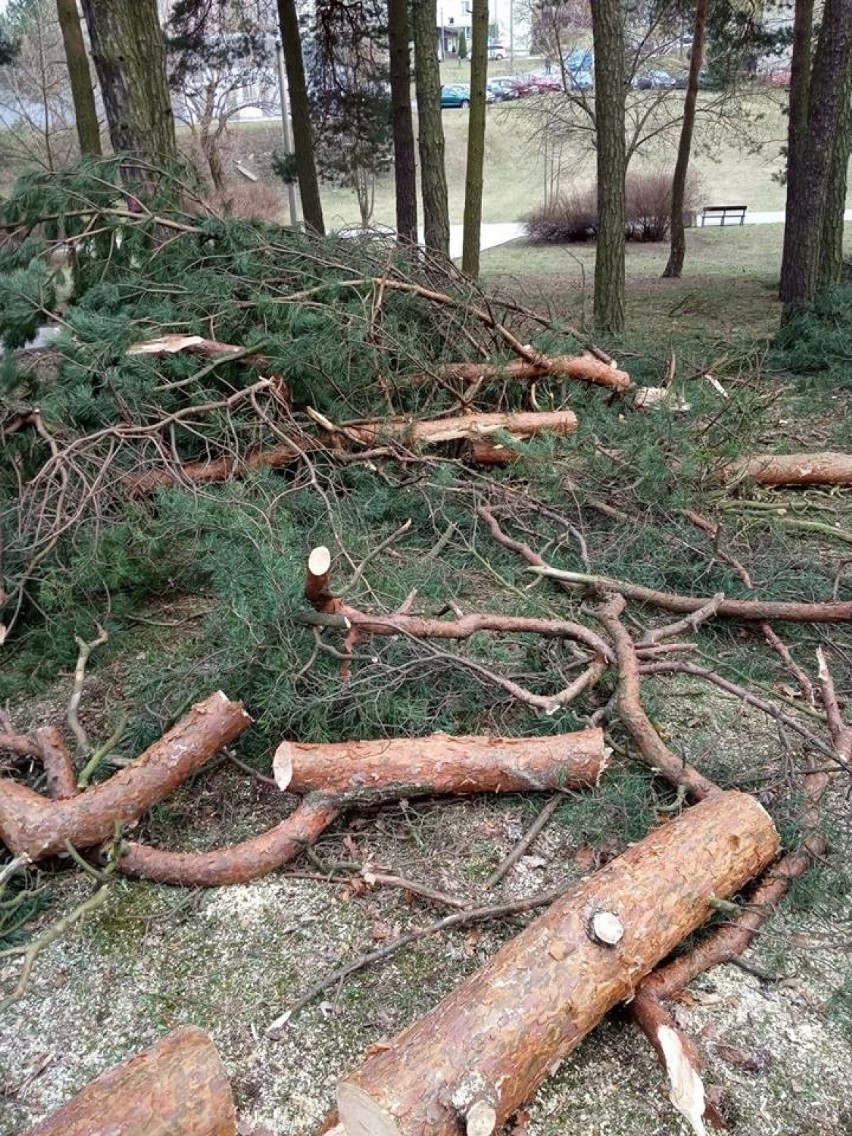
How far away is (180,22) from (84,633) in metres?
11.0

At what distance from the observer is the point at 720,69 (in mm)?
12977

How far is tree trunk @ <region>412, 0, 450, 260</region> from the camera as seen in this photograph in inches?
353

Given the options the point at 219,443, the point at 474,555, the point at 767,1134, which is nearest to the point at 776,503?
the point at 474,555

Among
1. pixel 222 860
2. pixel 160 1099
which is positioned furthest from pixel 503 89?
pixel 160 1099

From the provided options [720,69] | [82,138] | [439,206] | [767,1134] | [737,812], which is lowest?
[767,1134]

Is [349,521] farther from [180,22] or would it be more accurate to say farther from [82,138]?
[180,22]

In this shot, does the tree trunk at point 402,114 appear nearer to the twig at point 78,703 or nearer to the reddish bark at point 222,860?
the twig at point 78,703

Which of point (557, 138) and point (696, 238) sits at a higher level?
point (557, 138)

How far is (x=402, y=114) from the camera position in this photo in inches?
396

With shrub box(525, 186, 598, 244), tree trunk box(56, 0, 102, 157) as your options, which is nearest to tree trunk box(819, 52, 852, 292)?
tree trunk box(56, 0, 102, 157)

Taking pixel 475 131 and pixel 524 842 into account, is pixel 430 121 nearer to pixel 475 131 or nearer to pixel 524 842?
pixel 475 131

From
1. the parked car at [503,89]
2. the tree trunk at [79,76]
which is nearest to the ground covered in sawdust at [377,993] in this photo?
the tree trunk at [79,76]

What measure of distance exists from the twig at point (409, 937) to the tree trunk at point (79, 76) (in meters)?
8.53

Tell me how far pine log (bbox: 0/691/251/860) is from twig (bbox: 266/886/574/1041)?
0.85 metres
